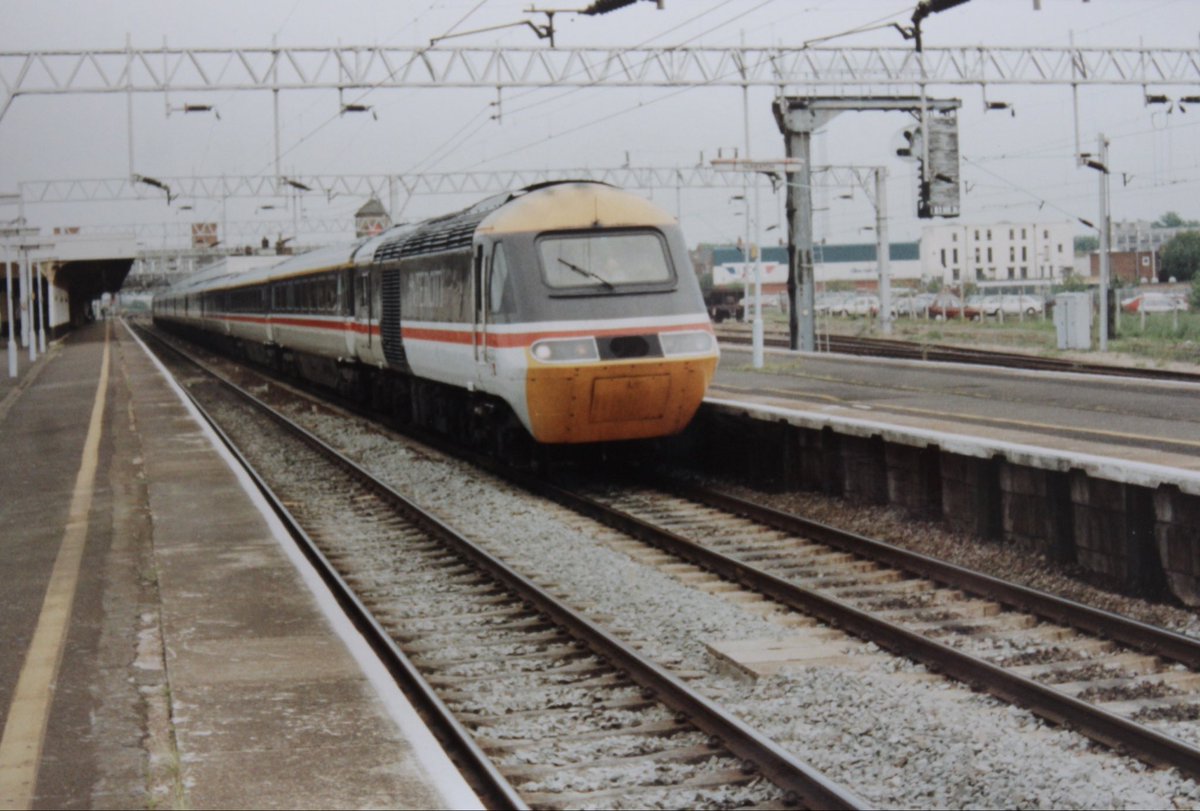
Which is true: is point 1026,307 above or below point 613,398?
above

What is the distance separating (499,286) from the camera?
49.2 ft

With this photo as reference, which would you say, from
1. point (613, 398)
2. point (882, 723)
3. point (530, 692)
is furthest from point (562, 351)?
point (882, 723)

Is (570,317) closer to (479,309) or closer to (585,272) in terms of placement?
(585,272)

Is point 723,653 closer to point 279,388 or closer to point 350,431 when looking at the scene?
point 350,431

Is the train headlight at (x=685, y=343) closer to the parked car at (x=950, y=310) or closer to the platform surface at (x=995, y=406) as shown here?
the platform surface at (x=995, y=406)

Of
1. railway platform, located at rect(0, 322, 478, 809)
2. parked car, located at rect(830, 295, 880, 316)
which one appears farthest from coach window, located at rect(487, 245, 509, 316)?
parked car, located at rect(830, 295, 880, 316)

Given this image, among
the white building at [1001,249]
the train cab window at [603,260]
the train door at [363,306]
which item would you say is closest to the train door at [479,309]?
the train cab window at [603,260]

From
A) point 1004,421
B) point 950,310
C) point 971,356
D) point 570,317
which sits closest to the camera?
point 570,317

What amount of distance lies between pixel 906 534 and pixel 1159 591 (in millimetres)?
2923

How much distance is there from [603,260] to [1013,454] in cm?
522

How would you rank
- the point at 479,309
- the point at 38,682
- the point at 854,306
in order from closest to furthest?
the point at 38,682
the point at 479,309
the point at 854,306

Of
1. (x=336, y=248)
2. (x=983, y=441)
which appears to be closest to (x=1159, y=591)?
(x=983, y=441)

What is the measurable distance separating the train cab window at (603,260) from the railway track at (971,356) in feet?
34.2

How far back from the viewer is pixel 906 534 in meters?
12.6
